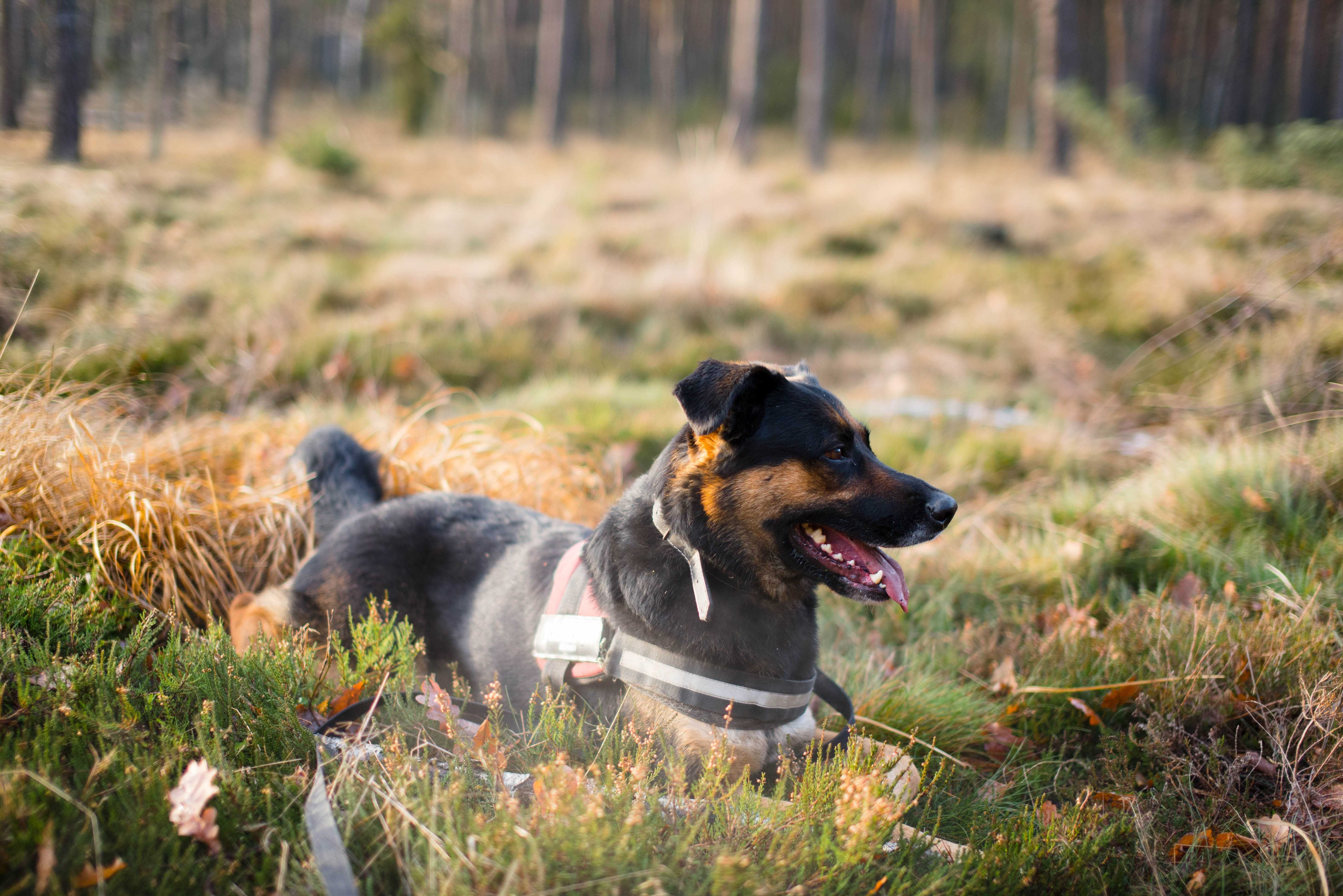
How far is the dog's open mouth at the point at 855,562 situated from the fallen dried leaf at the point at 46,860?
7.01ft

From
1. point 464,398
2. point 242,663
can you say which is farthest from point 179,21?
point 242,663

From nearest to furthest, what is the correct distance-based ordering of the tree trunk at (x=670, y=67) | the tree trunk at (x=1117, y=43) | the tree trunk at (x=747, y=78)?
the tree trunk at (x=747, y=78) → the tree trunk at (x=1117, y=43) → the tree trunk at (x=670, y=67)

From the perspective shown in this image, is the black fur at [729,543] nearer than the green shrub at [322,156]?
Yes

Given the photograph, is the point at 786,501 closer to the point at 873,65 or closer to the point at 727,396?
the point at 727,396

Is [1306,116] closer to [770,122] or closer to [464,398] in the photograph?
[464,398]

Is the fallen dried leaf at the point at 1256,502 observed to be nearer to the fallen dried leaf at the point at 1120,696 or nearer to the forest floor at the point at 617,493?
the forest floor at the point at 617,493

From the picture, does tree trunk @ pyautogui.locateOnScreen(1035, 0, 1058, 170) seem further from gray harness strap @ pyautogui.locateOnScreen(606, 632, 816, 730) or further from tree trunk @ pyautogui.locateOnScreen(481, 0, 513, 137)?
tree trunk @ pyautogui.locateOnScreen(481, 0, 513, 137)

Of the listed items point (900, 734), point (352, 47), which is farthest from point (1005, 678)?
point (352, 47)

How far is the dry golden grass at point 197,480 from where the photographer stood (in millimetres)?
3271

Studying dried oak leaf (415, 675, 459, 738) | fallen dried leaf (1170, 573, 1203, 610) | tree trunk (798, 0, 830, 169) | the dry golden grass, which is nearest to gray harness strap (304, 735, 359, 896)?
dried oak leaf (415, 675, 459, 738)

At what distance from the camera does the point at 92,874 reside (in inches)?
66.7

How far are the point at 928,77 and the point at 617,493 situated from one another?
3307cm

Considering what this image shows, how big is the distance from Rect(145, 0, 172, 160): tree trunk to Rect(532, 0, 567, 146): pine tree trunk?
827 inches

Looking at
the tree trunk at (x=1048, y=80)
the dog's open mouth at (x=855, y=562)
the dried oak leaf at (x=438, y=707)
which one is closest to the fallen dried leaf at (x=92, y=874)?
the dried oak leaf at (x=438, y=707)
